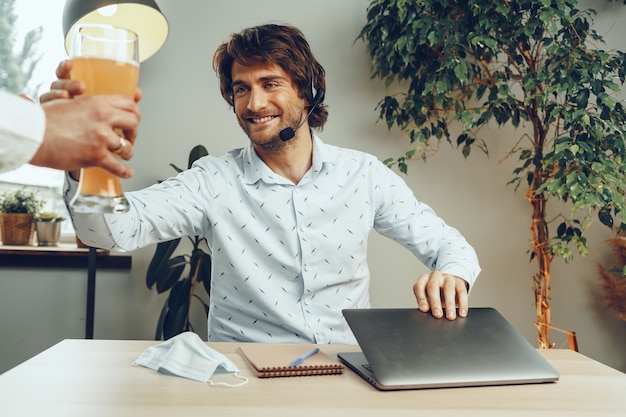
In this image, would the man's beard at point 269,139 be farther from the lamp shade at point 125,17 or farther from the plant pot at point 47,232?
the plant pot at point 47,232

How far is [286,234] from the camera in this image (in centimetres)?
168

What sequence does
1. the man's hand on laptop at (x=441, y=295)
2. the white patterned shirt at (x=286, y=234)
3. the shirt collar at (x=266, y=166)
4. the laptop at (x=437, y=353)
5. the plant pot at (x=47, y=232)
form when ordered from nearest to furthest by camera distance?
the laptop at (x=437, y=353)
the man's hand on laptop at (x=441, y=295)
the white patterned shirt at (x=286, y=234)
the shirt collar at (x=266, y=166)
the plant pot at (x=47, y=232)

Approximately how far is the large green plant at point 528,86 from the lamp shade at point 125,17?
0.88 m

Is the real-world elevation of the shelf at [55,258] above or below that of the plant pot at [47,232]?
below

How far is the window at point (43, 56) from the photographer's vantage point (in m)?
2.94

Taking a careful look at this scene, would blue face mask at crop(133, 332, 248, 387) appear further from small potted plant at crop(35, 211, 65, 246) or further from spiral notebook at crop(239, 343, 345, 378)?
small potted plant at crop(35, 211, 65, 246)

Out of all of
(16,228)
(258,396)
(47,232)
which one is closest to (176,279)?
(47,232)

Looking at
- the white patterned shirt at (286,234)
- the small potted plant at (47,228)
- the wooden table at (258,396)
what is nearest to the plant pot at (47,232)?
the small potted plant at (47,228)

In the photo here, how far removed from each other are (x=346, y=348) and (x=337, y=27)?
6.46ft

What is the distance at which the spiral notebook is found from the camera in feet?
3.38

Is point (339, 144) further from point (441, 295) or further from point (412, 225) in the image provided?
point (441, 295)

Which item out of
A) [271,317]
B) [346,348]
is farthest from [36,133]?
[271,317]

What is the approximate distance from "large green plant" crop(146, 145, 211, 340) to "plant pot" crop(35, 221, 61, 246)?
57 centimetres

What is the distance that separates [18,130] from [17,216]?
235 cm
